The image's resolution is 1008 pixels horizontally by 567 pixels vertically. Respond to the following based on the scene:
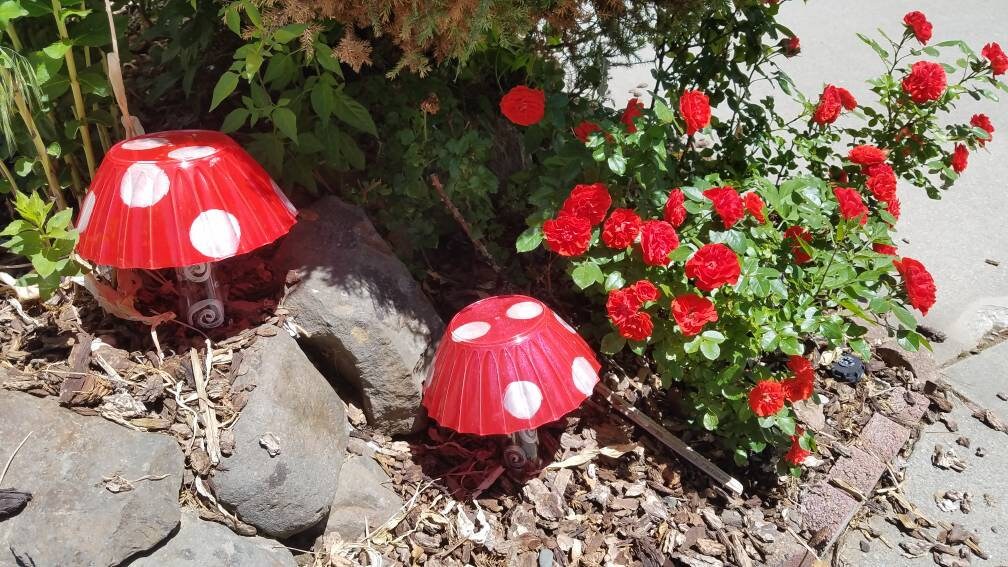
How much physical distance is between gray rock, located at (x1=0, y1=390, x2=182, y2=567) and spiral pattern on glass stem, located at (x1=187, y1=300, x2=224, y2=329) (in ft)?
1.35

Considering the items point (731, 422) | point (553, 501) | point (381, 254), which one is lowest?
point (553, 501)

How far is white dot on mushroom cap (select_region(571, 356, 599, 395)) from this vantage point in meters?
2.29

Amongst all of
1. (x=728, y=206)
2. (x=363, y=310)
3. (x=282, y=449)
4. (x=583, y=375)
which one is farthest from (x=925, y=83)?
(x=282, y=449)

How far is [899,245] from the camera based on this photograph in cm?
376

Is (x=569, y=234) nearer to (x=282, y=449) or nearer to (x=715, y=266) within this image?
(x=715, y=266)

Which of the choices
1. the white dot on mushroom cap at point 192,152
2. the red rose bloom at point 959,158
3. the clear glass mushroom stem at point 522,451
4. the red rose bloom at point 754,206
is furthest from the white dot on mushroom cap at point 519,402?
the red rose bloom at point 959,158

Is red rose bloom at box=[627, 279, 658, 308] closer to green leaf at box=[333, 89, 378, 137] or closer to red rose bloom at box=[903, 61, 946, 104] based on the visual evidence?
green leaf at box=[333, 89, 378, 137]

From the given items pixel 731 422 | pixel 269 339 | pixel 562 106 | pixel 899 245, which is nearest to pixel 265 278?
pixel 269 339

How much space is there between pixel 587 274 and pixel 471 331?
1.31 feet

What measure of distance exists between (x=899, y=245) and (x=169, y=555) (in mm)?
3389

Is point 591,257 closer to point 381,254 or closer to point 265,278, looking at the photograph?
point 381,254

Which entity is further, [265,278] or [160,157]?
[265,278]

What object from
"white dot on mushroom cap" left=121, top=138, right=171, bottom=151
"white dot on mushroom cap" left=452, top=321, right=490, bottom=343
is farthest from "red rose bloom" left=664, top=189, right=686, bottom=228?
"white dot on mushroom cap" left=121, top=138, right=171, bottom=151

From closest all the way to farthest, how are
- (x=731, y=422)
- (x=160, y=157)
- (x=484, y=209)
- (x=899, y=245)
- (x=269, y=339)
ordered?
(x=160, y=157)
(x=269, y=339)
(x=731, y=422)
(x=484, y=209)
(x=899, y=245)
